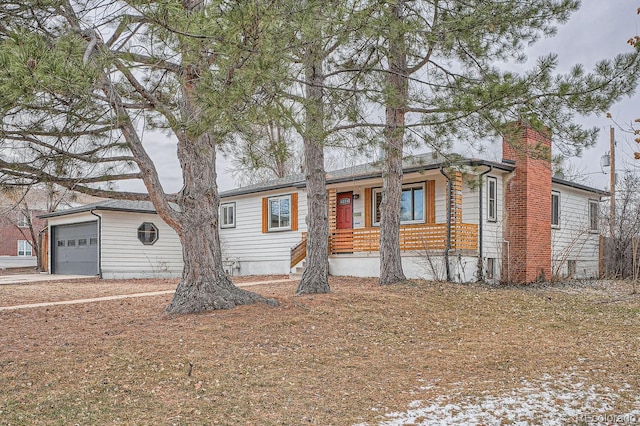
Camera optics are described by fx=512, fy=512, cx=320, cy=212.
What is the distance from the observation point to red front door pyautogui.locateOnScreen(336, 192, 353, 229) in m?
16.9

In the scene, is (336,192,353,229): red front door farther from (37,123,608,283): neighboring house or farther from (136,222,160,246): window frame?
(136,222,160,246): window frame

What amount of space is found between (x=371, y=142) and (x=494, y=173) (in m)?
6.73

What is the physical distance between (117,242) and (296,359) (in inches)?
578

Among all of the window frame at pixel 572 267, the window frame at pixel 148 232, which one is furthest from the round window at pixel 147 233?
the window frame at pixel 572 267

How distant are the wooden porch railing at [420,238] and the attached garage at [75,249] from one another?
9665mm

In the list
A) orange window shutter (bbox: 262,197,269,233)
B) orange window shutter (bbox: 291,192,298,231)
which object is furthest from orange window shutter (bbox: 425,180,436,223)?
orange window shutter (bbox: 262,197,269,233)

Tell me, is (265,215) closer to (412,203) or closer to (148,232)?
(148,232)

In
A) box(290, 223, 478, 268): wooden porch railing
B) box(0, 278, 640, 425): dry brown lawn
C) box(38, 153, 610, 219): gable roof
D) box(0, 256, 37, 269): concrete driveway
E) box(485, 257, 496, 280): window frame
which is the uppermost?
box(38, 153, 610, 219): gable roof

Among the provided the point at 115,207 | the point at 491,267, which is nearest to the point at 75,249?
the point at 115,207

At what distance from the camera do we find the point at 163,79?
8273mm

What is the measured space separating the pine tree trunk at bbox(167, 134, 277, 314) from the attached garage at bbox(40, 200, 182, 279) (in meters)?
11.6

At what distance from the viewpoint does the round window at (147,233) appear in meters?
19.3

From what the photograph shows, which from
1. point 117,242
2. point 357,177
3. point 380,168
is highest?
point 357,177

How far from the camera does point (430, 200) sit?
1475cm
